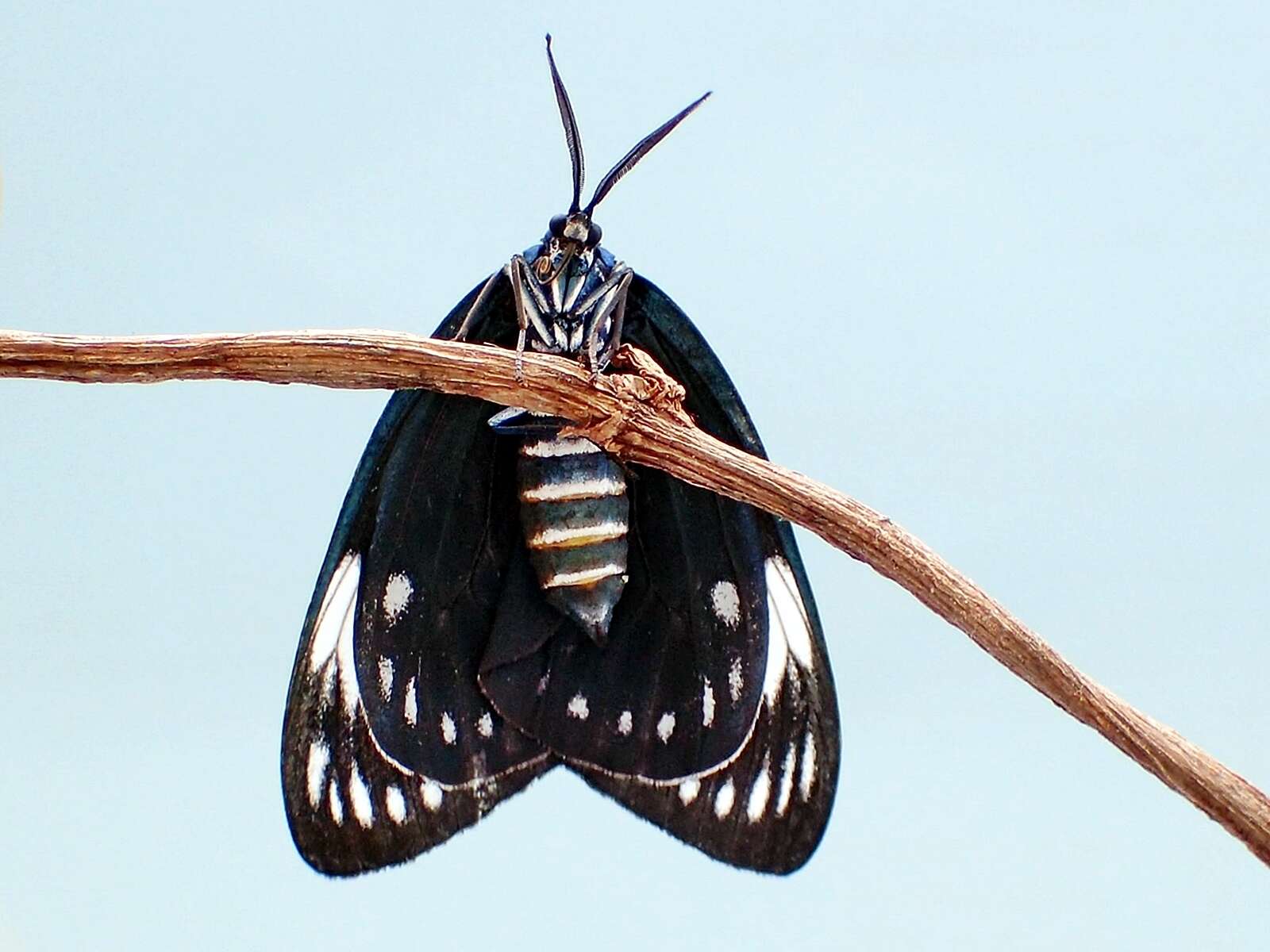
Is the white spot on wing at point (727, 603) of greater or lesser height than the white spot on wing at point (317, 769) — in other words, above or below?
above

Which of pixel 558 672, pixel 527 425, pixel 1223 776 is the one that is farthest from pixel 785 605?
pixel 1223 776

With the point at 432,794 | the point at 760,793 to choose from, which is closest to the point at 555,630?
the point at 432,794

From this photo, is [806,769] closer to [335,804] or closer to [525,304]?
[335,804]

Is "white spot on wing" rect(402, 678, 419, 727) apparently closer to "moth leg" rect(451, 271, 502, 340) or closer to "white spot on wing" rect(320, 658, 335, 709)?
"white spot on wing" rect(320, 658, 335, 709)

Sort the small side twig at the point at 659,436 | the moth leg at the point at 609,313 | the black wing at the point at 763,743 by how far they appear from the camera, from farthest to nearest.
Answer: the black wing at the point at 763,743
the moth leg at the point at 609,313
the small side twig at the point at 659,436

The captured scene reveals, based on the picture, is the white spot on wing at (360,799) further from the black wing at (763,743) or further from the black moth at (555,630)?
the black wing at (763,743)

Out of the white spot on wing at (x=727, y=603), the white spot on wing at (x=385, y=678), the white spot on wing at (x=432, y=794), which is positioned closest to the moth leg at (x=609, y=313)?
the white spot on wing at (x=727, y=603)

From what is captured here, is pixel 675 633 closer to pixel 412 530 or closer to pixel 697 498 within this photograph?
pixel 697 498
